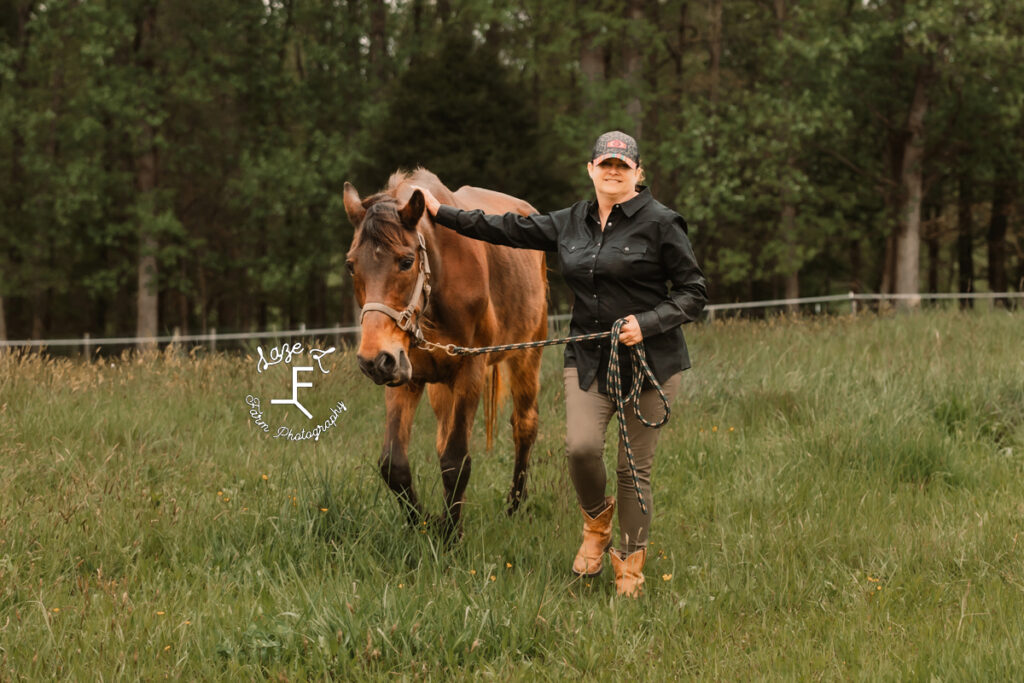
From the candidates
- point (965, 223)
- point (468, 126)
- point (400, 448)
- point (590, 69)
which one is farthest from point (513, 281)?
point (965, 223)

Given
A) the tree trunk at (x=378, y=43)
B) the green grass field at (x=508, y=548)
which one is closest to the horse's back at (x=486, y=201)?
the green grass field at (x=508, y=548)

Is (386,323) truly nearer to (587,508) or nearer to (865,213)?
(587,508)

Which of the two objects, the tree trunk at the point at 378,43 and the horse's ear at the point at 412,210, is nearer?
the horse's ear at the point at 412,210

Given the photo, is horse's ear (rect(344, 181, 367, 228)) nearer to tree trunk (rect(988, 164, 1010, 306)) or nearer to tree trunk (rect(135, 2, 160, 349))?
tree trunk (rect(135, 2, 160, 349))

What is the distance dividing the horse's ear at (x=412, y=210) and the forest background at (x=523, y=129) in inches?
543

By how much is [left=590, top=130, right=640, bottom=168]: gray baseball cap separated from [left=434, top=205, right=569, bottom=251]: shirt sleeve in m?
0.45

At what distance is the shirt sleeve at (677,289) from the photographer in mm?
4191

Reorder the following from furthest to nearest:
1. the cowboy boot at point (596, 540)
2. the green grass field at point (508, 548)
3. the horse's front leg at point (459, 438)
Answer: the horse's front leg at point (459, 438), the cowboy boot at point (596, 540), the green grass field at point (508, 548)

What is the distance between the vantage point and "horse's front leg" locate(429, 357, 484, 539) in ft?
16.9

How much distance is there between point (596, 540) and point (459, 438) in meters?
1.03

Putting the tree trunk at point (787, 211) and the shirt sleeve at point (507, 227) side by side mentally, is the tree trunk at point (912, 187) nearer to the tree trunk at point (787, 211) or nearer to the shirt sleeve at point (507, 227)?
the tree trunk at point (787, 211)

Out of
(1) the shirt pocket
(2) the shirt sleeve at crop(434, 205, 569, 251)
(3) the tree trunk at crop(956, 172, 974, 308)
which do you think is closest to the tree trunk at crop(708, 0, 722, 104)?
(3) the tree trunk at crop(956, 172, 974, 308)

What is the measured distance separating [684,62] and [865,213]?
286 inches

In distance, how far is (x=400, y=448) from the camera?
16.4 feet
